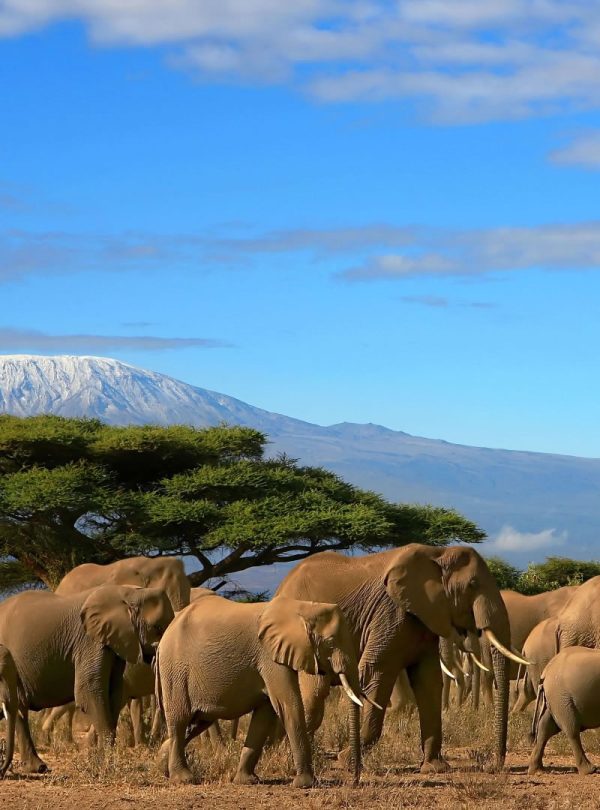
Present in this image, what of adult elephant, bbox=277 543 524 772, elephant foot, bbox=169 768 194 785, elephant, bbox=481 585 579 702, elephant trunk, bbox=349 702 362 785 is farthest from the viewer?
elephant, bbox=481 585 579 702

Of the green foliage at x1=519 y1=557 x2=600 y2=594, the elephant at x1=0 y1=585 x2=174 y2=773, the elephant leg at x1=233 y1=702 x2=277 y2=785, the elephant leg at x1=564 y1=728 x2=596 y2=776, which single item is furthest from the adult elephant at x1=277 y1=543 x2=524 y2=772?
the green foliage at x1=519 y1=557 x2=600 y2=594

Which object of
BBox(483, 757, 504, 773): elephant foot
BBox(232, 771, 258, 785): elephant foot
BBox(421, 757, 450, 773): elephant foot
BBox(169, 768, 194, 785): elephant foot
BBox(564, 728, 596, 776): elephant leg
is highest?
BBox(564, 728, 596, 776): elephant leg

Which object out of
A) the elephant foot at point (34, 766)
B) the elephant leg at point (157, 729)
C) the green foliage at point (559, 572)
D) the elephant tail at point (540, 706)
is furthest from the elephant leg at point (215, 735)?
the green foliage at point (559, 572)

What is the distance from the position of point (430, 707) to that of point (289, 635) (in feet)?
7.97

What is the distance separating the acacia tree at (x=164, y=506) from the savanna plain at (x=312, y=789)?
17504 mm

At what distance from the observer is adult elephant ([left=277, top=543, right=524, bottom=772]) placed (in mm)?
14344

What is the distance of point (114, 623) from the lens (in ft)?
48.4

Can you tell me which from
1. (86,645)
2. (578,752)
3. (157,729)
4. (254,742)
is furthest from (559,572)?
(254,742)

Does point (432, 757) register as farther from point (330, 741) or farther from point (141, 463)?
point (141, 463)

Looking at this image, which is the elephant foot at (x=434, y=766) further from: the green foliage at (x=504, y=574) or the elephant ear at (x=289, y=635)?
the green foliage at (x=504, y=574)

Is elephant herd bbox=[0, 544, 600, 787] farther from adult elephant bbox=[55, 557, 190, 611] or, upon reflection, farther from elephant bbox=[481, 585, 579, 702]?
elephant bbox=[481, 585, 579, 702]

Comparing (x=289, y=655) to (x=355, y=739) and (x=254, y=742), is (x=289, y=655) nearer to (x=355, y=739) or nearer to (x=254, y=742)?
(x=355, y=739)

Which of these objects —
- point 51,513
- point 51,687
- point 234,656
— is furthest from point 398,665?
point 51,513

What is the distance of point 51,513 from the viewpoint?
113ft
